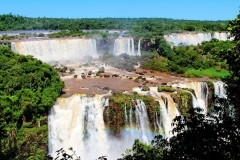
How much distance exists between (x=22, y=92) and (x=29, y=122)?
5.91 ft

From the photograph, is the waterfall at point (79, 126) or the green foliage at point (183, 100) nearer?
the waterfall at point (79, 126)

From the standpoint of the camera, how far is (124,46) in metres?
36.3

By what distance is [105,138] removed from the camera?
17594 millimetres

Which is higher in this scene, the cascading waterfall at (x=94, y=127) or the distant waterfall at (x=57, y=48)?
the distant waterfall at (x=57, y=48)

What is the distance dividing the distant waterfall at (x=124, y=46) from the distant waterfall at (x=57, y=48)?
270cm

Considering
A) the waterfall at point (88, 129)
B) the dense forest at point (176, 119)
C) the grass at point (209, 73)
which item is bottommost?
the waterfall at point (88, 129)

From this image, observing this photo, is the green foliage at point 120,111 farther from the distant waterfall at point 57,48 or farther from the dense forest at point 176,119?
the distant waterfall at point 57,48

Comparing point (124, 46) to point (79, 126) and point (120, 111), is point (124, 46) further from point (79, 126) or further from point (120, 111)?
point (79, 126)

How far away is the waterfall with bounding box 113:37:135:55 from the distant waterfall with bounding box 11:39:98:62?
2695 mm

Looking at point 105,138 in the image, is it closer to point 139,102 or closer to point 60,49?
point 139,102

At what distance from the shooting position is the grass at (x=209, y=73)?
2759cm

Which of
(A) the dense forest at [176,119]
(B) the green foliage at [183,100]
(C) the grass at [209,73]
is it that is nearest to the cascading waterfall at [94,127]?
(A) the dense forest at [176,119]

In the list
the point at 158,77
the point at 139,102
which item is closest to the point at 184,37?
the point at 158,77

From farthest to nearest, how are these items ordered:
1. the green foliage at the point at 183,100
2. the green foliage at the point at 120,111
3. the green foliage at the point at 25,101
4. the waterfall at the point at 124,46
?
1. the waterfall at the point at 124,46
2. the green foliage at the point at 183,100
3. the green foliage at the point at 120,111
4. the green foliage at the point at 25,101
